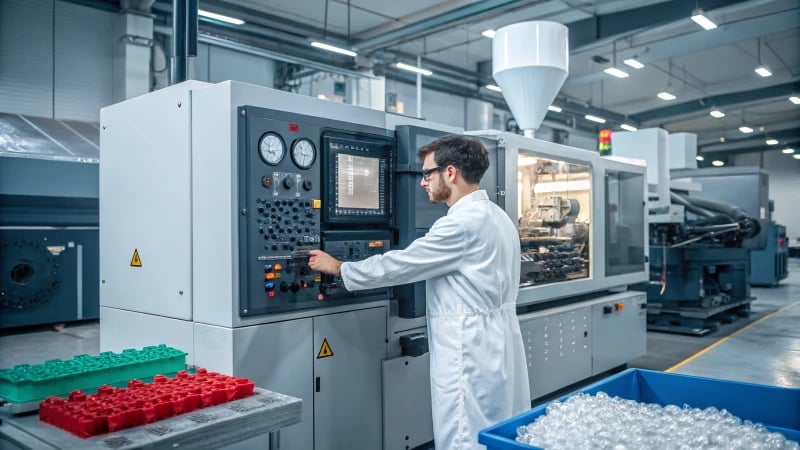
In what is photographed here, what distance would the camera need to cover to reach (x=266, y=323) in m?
1.88

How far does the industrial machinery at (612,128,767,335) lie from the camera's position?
529 cm

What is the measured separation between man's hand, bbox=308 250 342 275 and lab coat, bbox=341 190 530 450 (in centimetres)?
5

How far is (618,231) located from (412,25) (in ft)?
12.5

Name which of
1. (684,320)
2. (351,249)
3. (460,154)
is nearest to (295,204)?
(351,249)

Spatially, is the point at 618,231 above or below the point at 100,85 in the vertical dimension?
below

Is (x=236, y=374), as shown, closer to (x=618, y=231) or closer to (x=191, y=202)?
(x=191, y=202)

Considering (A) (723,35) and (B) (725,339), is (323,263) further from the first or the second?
(A) (723,35)

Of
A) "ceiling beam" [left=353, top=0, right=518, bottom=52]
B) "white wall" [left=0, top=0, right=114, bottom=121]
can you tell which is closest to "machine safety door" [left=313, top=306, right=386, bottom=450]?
"ceiling beam" [left=353, top=0, right=518, bottom=52]

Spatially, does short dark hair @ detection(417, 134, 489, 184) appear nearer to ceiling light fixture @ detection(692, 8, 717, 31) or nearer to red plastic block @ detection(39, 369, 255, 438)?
red plastic block @ detection(39, 369, 255, 438)

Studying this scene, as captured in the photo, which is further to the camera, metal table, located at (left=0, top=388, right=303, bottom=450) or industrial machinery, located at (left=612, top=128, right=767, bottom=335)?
industrial machinery, located at (left=612, top=128, right=767, bottom=335)

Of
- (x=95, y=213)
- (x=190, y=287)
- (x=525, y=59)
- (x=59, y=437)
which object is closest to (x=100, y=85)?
(x=95, y=213)

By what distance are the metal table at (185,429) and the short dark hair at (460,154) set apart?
90 centimetres

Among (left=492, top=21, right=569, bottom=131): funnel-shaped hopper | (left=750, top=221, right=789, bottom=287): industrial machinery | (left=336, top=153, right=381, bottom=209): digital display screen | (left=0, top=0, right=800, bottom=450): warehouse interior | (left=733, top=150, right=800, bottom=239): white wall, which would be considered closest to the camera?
(left=0, top=0, right=800, bottom=450): warehouse interior

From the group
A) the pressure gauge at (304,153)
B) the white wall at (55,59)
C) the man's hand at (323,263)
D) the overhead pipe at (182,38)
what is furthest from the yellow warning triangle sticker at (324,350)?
the white wall at (55,59)
